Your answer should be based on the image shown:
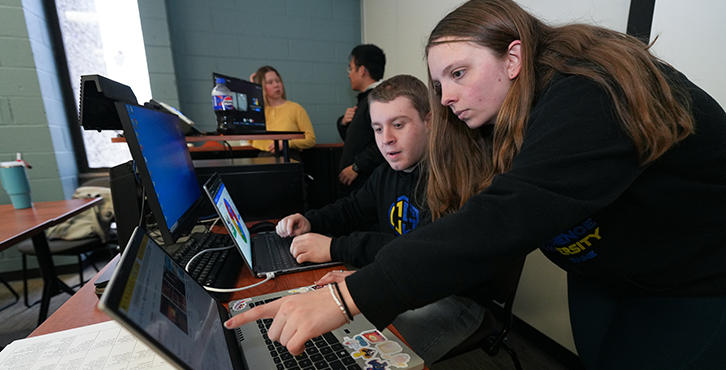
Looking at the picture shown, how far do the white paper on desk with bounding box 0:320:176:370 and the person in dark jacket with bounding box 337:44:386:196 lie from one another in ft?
4.58

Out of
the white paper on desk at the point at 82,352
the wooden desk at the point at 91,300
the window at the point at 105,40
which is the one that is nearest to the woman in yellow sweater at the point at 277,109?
the window at the point at 105,40

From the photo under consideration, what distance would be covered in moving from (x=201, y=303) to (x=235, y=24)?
3.00m

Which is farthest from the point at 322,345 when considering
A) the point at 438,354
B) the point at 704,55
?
the point at 704,55

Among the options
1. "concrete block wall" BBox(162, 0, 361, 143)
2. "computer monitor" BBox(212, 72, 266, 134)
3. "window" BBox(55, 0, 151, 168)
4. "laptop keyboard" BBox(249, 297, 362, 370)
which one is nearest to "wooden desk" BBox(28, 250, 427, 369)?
"laptop keyboard" BBox(249, 297, 362, 370)

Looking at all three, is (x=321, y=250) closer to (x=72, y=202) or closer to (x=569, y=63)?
(x=569, y=63)

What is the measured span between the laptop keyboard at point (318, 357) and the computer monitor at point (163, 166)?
1.18ft

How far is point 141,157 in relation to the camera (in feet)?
1.96

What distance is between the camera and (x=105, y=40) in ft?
8.19

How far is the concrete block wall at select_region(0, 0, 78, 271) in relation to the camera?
2.05 metres

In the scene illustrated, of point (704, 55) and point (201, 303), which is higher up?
point (704, 55)

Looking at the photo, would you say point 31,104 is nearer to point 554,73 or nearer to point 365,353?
point 365,353

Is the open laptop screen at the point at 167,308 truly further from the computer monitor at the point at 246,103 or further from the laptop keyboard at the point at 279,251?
the computer monitor at the point at 246,103

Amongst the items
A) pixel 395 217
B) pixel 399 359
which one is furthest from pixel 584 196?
pixel 395 217

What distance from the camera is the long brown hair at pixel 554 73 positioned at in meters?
0.41
